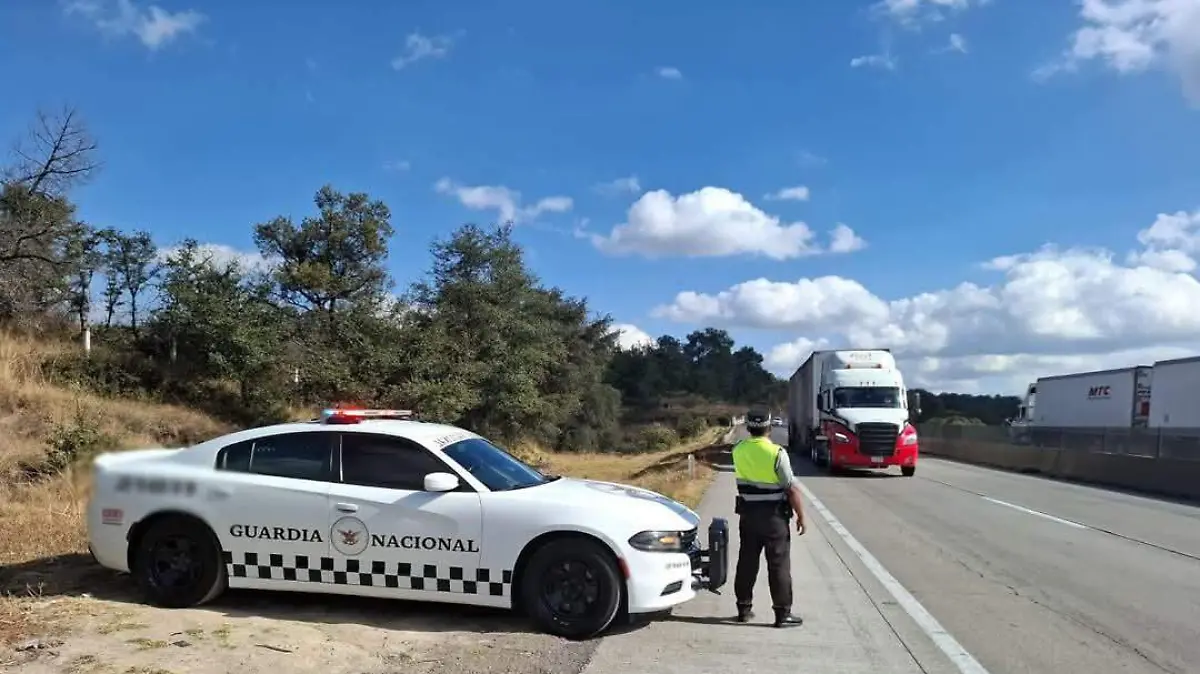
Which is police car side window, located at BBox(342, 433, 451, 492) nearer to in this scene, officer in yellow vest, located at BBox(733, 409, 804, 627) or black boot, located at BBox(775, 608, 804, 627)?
officer in yellow vest, located at BBox(733, 409, 804, 627)

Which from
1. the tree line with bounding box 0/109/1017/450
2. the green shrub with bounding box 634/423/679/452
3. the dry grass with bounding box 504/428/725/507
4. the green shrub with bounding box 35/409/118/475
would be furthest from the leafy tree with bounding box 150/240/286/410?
the green shrub with bounding box 634/423/679/452

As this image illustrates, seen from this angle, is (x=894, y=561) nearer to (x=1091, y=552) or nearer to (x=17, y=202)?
(x=1091, y=552)

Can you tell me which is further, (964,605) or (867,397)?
(867,397)

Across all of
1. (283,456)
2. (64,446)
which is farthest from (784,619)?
(64,446)

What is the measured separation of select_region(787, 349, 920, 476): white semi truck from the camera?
24875mm

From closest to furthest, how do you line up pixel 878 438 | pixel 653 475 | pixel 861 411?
pixel 878 438, pixel 861 411, pixel 653 475

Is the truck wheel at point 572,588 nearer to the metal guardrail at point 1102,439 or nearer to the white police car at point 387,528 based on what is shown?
the white police car at point 387,528

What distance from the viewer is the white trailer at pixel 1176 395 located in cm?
2908

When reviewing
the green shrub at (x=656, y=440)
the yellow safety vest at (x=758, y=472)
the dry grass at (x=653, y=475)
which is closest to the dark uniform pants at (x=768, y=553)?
the yellow safety vest at (x=758, y=472)

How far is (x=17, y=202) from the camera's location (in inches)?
906

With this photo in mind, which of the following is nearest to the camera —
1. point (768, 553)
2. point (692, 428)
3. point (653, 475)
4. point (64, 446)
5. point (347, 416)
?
point (768, 553)

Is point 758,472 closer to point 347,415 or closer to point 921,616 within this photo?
point 921,616

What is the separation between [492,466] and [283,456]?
162cm

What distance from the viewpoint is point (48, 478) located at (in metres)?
12.7
